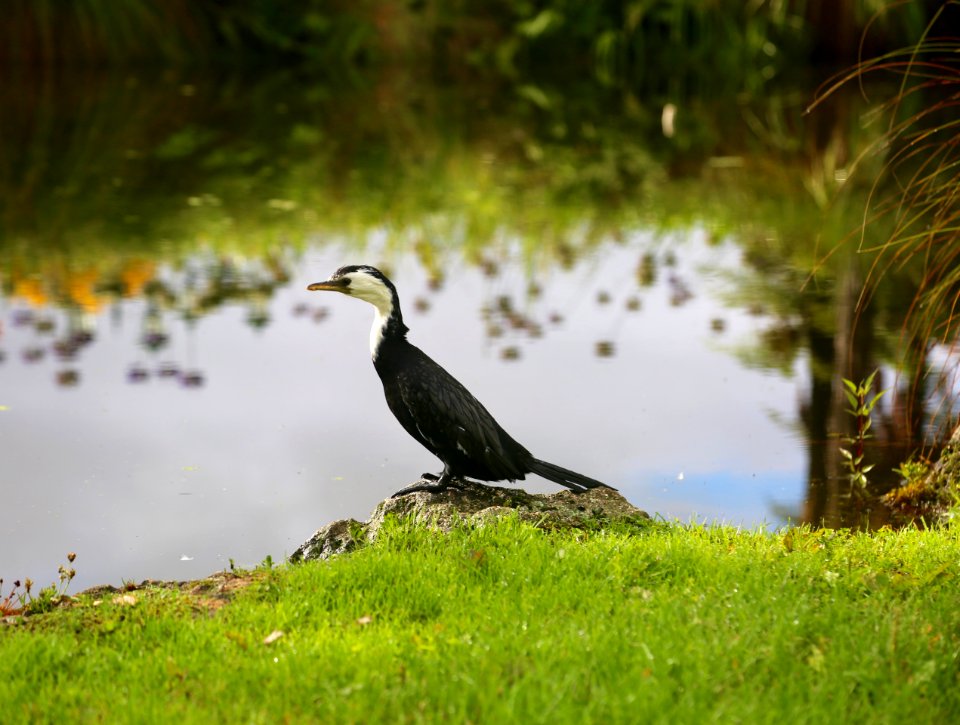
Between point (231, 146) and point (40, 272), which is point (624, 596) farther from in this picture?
point (231, 146)

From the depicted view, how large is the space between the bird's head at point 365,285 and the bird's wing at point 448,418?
0.22 metres

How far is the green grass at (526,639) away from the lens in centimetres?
272

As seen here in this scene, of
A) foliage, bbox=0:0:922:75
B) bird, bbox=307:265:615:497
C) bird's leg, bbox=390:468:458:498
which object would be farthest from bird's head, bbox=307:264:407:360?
foliage, bbox=0:0:922:75

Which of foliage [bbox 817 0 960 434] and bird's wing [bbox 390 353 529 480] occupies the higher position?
foliage [bbox 817 0 960 434]

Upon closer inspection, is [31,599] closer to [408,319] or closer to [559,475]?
[559,475]

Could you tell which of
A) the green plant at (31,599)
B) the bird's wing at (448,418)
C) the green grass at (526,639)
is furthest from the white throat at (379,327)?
the green plant at (31,599)

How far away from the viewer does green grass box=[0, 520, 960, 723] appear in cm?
272

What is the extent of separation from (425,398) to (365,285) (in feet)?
1.32

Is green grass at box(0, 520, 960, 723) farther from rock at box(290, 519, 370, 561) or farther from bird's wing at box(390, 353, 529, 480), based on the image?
bird's wing at box(390, 353, 529, 480)

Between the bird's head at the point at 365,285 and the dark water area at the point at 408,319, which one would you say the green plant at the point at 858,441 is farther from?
Answer: the bird's head at the point at 365,285

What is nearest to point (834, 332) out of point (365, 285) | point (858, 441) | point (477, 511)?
point (858, 441)

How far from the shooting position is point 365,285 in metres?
3.99

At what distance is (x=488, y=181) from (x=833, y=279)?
3.85 meters

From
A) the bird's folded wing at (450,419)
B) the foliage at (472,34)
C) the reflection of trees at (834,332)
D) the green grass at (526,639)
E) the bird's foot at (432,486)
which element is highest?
the foliage at (472,34)
